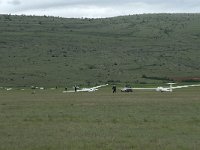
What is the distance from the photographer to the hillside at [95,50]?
96.8m

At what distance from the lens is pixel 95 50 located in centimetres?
12419

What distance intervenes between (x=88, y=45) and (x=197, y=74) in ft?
117

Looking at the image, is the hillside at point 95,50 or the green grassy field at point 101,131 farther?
the hillside at point 95,50

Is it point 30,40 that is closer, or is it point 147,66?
point 147,66

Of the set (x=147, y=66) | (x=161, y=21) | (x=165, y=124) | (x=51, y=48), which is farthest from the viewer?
(x=161, y=21)

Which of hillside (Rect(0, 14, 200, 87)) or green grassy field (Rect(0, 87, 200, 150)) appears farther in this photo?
hillside (Rect(0, 14, 200, 87))

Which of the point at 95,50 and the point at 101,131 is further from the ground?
the point at 95,50

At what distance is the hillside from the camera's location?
96750 mm

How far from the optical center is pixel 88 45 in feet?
427

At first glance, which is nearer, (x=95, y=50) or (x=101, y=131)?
(x=101, y=131)

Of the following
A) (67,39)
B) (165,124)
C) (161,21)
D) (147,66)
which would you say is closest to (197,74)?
(147,66)

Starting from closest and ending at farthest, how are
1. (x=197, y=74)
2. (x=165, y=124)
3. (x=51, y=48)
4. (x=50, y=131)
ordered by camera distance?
(x=50, y=131) < (x=165, y=124) < (x=197, y=74) < (x=51, y=48)

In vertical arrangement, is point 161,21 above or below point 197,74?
above

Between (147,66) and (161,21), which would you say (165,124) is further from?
(161,21)
